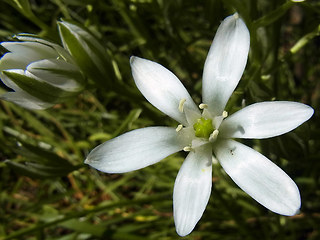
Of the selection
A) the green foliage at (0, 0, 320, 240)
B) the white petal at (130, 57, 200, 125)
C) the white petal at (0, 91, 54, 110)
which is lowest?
the green foliage at (0, 0, 320, 240)

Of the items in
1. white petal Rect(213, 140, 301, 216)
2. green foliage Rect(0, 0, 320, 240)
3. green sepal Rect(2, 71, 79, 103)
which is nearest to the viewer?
white petal Rect(213, 140, 301, 216)

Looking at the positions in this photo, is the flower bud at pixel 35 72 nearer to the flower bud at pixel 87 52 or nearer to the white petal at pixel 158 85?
the flower bud at pixel 87 52

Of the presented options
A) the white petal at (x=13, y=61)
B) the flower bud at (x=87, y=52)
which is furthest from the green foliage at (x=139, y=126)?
the white petal at (x=13, y=61)

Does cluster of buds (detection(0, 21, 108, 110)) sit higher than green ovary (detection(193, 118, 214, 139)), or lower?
higher

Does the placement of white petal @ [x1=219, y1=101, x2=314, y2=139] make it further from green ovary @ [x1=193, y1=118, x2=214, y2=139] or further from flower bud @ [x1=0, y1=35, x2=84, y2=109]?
flower bud @ [x1=0, y1=35, x2=84, y2=109]

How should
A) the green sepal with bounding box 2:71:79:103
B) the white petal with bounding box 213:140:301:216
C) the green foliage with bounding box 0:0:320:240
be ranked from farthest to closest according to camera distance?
the green foliage with bounding box 0:0:320:240
the green sepal with bounding box 2:71:79:103
the white petal with bounding box 213:140:301:216

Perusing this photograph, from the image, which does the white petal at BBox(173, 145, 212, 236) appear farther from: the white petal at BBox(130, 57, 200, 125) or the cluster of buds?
the cluster of buds

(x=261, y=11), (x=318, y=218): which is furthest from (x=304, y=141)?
(x=318, y=218)

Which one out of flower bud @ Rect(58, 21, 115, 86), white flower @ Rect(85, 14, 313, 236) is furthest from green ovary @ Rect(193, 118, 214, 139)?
flower bud @ Rect(58, 21, 115, 86)

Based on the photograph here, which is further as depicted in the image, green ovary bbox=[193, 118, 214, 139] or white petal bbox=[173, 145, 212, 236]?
green ovary bbox=[193, 118, 214, 139]
